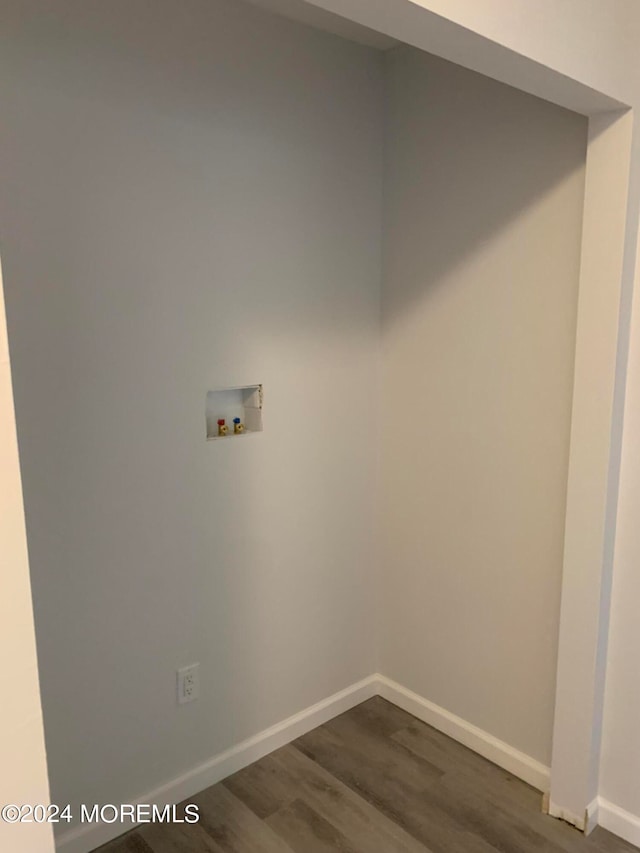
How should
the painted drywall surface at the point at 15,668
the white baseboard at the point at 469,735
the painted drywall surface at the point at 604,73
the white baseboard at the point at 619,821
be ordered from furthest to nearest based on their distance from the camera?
the white baseboard at the point at 469,735
the white baseboard at the point at 619,821
the painted drywall surface at the point at 604,73
the painted drywall surface at the point at 15,668

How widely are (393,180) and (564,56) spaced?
0.98m

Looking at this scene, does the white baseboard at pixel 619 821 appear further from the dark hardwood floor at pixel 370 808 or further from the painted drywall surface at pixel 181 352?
the painted drywall surface at pixel 181 352

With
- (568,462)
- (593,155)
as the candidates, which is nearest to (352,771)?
(568,462)

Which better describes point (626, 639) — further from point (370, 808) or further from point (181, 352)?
point (181, 352)

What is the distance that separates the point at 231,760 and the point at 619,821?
3.89ft

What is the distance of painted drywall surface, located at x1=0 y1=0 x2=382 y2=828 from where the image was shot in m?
1.66

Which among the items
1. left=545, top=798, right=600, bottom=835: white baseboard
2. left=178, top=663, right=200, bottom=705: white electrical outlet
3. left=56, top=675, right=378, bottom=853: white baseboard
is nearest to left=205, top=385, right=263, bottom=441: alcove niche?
left=178, top=663, right=200, bottom=705: white electrical outlet

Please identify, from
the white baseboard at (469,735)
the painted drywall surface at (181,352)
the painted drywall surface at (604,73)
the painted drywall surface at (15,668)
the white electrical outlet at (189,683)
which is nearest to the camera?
the painted drywall surface at (15,668)

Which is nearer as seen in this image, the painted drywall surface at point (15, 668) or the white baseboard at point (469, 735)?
the painted drywall surface at point (15, 668)

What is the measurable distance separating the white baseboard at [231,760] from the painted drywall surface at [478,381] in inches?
10.3

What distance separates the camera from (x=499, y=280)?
212 centimetres

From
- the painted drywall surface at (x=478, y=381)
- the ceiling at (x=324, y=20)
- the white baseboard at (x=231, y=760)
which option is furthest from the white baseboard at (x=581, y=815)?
the ceiling at (x=324, y=20)

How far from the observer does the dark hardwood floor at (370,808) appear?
193 cm

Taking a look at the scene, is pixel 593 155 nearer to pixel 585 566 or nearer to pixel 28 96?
pixel 585 566
